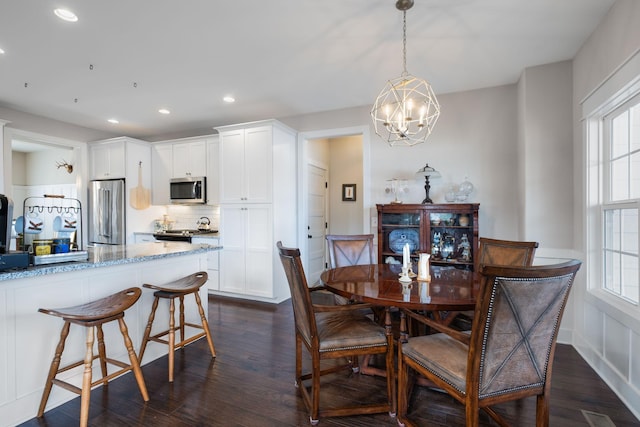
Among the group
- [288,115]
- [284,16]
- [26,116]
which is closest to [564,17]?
[284,16]

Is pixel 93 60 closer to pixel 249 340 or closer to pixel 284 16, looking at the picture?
pixel 284 16

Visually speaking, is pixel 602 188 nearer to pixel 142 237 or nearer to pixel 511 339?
pixel 511 339

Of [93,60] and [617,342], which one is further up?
Result: [93,60]

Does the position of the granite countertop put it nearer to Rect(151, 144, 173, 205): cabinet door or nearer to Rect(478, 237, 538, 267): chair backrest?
Rect(478, 237, 538, 267): chair backrest

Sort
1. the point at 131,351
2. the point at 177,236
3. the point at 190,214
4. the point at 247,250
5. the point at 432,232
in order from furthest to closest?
1. the point at 190,214
2. the point at 177,236
3. the point at 247,250
4. the point at 432,232
5. the point at 131,351

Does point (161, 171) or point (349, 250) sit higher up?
point (161, 171)

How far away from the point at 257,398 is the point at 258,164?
291 centimetres

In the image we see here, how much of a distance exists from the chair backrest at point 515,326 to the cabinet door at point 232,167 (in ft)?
11.7

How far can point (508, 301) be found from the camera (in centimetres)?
131

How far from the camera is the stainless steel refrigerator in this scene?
506 cm

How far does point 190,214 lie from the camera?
552cm

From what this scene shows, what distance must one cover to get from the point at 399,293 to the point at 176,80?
10.7 ft

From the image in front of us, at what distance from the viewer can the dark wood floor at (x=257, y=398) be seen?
6.02 ft

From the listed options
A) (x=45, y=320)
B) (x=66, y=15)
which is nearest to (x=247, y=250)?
(x=45, y=320)
